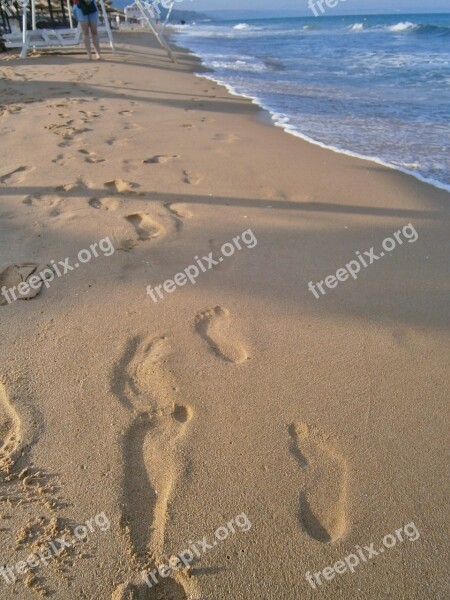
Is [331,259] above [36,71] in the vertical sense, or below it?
below

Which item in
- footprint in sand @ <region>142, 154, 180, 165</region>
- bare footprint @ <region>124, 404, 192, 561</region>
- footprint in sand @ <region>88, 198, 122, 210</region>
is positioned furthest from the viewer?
→ footprint in sand @ <region>142, 154, 180, 165</region>

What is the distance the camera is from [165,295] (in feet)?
7.66

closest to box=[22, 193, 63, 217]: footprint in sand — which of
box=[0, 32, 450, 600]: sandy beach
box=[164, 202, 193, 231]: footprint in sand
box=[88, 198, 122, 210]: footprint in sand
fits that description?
box=[0, 32, 450, 600]: sandy beach

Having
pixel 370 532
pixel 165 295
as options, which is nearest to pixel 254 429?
pixel 370 532

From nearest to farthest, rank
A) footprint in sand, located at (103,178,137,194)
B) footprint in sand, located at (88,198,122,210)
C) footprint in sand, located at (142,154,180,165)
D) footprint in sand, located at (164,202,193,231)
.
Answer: footprint in sand, located at (164,202,193,231) → footprint in sand, located at (88,198,122,210) → footprint in sand, located at (103,178,137,194) → footprint in sand, located at (142,154,180,165)

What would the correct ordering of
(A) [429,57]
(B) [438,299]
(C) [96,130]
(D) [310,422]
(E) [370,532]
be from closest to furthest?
(E) [370,532] → (D) [310,422] → (B) [438,299] → (C) [96,130] → (A) [429,57]

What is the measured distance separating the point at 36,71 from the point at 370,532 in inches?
394

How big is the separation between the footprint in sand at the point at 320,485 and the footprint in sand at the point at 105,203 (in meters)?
2.23

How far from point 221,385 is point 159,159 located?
9.64ft

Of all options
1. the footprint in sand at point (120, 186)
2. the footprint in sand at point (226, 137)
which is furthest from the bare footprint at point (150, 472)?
the footprint in sand at point (226, 137)

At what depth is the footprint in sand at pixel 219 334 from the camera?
1.98 m

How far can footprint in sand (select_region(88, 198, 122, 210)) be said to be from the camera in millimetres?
3137

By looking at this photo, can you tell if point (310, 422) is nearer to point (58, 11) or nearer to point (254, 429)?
point (254, 429)

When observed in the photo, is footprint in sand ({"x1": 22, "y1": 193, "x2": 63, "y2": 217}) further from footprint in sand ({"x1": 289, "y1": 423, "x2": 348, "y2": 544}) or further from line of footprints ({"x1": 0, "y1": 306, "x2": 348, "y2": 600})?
footprint in sand ({"x1": 289, "y1": 423, "x2": 348, "y2": 544})
